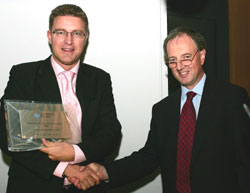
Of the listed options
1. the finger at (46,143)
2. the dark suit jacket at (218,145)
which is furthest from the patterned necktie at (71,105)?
the dark suit jacket at (218,145)

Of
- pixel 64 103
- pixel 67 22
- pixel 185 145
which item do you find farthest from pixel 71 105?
pixel 185 145

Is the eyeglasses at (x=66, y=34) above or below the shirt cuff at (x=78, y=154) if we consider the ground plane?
above

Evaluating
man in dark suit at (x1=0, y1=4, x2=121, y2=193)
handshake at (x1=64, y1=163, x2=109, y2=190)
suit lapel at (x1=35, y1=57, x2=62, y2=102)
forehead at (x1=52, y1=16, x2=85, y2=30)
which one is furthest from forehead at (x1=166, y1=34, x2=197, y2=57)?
handshake at (x1=64, y1=163, x2=109, y2=190)

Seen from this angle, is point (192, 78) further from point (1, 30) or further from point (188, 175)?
point (1, 30)

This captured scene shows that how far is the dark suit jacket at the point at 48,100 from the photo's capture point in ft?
5.10

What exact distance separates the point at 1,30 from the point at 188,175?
6.02 ft

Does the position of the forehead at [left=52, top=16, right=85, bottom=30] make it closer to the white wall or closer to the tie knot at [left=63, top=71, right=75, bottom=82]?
the tie knot at [left=63, top=71, right=75, bottom=82]

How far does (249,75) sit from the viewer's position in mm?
3404

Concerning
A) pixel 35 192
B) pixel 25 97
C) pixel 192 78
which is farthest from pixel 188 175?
pixel 25 97

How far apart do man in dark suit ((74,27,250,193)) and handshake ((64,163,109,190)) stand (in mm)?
11

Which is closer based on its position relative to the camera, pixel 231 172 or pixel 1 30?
pixel 231 172

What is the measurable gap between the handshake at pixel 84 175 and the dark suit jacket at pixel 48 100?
3.0 inches

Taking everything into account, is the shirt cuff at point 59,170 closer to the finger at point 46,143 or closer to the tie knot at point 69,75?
the finger at point 46,143

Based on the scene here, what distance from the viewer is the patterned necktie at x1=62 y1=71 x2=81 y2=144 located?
1581 mm
